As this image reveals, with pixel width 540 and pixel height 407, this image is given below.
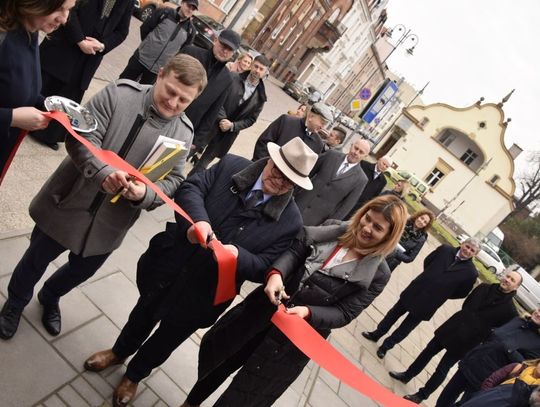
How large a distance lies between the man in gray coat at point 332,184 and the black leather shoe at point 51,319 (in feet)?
10.9

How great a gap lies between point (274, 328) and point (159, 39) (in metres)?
4.49

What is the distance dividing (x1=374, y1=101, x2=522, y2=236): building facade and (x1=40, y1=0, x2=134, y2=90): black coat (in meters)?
36.4

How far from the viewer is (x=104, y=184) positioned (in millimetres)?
2199

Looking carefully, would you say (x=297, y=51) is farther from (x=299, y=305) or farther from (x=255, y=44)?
(x=299, y=305)

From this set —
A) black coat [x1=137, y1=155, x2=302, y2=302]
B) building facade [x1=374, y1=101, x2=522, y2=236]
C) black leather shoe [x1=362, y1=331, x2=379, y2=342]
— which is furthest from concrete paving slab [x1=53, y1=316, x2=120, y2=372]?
building facade [x1=374, y1=101, x2=522, y2=236]

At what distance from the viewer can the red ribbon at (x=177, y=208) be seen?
2121mm

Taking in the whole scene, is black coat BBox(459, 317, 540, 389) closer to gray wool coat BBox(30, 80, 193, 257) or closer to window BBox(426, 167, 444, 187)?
gray wool coat BBox(30, 80, 193, 257)

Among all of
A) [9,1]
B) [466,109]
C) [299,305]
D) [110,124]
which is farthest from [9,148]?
[466,109]

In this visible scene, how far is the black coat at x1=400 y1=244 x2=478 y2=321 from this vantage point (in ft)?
18.1

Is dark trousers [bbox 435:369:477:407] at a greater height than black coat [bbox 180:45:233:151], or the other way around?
black coat [bbox 180:45:233:151]

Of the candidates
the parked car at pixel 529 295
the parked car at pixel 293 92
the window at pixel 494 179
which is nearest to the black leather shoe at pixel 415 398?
the parked car at pixel 529 295

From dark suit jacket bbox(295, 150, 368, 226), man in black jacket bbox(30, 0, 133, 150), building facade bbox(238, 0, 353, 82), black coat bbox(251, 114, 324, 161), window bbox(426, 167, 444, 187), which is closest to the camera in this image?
man in black jacket bbox(30, 0, 133, 150)

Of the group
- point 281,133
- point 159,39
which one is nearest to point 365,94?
point 281,133

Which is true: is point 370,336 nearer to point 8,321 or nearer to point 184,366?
point 184,366
